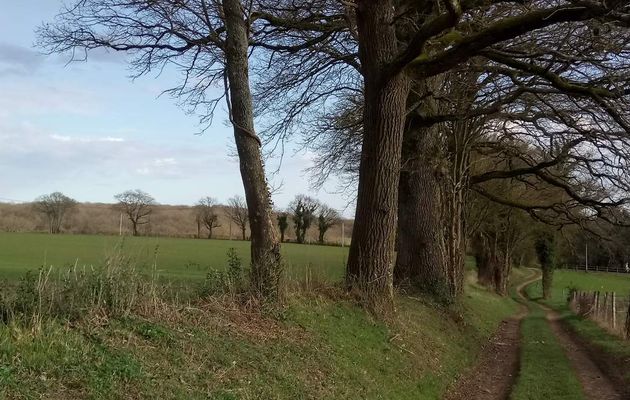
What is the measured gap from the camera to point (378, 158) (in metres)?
13.2

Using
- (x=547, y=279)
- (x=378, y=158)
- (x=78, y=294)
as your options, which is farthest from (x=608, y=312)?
(x=547, y=279)

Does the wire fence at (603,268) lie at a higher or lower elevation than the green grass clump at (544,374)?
higher

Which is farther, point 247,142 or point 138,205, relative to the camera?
point 138,205

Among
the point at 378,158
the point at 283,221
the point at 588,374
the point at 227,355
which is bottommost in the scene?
the point at 588,374

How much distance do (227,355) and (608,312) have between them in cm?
2239

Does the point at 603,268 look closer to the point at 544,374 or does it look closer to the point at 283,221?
the point at 283,221

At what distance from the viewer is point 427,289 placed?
1758 centimetres

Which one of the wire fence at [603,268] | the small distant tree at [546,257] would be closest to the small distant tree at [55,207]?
the small distant tree at [546,257]

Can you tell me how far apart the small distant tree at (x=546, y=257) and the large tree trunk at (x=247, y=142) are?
4644cm

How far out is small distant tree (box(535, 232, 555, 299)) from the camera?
52.5 m

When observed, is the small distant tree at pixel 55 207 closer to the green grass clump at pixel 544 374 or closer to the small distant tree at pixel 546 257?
the small distant tree at pixel 546 257

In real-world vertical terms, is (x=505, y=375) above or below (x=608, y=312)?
below

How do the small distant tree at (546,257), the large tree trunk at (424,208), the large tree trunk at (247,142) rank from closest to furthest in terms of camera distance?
the large tree trunk at (247,142), the large tree trunk at (424,208), the small distant tree at (546,257)

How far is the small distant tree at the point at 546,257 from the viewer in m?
52.5
